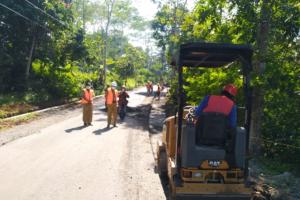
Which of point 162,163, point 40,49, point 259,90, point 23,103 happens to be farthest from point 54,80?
point 162,163

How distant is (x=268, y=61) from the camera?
905 cm

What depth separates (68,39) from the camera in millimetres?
29562

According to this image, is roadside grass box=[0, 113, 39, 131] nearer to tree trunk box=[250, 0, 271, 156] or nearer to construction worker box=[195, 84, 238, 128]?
tree trunk box=[250, 0, 271, 156]

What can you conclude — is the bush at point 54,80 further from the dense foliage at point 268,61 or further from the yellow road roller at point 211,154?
the yellow road roller at point 211,154

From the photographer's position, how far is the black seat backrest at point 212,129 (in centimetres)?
601

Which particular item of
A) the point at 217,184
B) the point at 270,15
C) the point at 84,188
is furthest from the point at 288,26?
the point at 84,188

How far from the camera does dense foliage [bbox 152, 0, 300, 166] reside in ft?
29.3

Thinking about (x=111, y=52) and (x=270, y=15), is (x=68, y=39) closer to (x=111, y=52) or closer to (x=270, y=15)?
(x=270, y=15)

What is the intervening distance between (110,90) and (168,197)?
369 inches

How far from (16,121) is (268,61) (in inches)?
454

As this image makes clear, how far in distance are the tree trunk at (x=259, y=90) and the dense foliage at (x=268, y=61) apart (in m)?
0.02

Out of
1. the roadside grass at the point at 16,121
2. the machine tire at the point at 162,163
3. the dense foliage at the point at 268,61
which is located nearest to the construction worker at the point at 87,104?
the roadside grass at the point at 16,121

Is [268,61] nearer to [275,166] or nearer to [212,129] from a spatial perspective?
[275,166]

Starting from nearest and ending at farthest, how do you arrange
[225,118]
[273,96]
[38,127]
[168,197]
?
[225,118] < [168,197] < [273,96] < [38,127]
